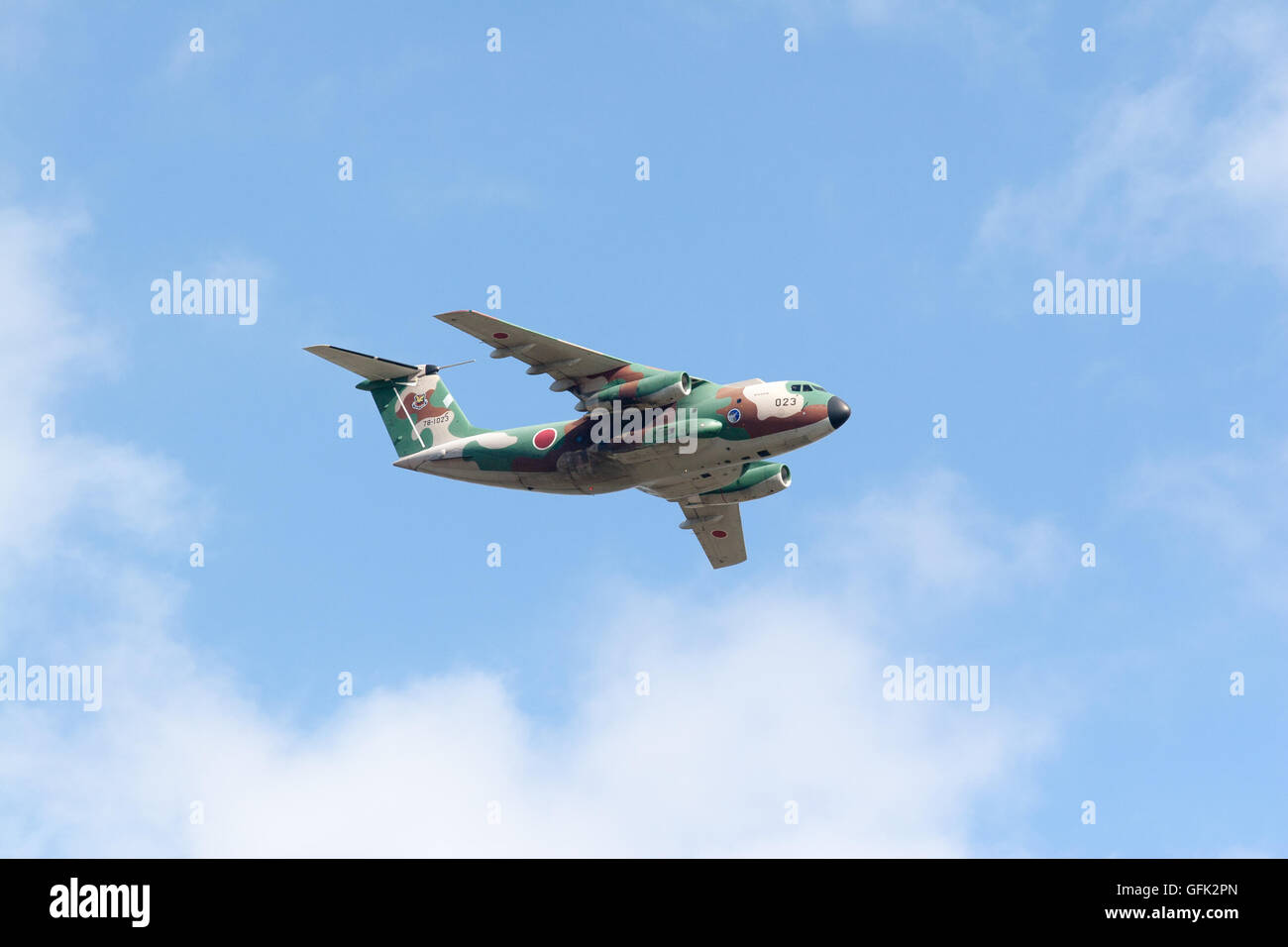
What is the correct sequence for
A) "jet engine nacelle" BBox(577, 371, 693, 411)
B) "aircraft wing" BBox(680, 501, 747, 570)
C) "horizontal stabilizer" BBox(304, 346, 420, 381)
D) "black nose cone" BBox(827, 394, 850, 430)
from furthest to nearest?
1. "aircraft wing" BBox(680, 501, 747, 570)
2. "horizontal stabilizer" BBox(304, 346, 420, 381)
3. "jet engine nacelle" BBox(577, 371, 693, 411)
4. "black nose cone" BBox(827, 394, 850, 430)

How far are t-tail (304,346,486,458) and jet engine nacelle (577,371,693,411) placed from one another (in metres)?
5.59

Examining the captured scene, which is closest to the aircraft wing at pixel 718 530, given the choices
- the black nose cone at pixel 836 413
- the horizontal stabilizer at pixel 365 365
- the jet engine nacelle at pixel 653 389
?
the jet engine nacelle at pixel 653 389

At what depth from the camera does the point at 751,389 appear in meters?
35.5

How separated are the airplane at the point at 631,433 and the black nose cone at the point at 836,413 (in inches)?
1.0

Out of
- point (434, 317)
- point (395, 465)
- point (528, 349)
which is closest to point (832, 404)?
point (528, 349)

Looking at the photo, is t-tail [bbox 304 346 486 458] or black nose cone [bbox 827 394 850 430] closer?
black nose cone [bbox 827 394 850 430]

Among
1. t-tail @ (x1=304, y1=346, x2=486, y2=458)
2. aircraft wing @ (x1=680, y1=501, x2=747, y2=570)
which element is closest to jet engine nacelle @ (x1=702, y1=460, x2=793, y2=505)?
aircraft wing @ (x1=680, y1=501, x2=747, y2=570)

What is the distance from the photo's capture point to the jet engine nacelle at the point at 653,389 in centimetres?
3581

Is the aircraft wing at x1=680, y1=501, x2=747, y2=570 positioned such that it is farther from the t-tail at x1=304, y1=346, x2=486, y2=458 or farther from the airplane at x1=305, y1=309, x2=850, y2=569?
the t-tail at x1=304, y1=346, x2=486, y2=458

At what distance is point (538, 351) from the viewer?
35938 millimetres

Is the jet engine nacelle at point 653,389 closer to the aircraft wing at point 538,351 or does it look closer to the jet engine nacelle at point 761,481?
the aircraft wing at point 538,351

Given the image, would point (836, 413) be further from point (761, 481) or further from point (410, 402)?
point (410, 402)

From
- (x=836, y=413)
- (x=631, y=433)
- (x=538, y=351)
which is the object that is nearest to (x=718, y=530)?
(x=631, y=433)

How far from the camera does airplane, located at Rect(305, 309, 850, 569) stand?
3516cm
